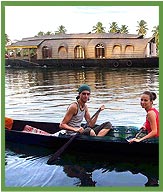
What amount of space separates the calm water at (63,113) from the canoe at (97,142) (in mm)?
86

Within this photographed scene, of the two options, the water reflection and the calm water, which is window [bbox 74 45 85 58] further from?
the water reflection

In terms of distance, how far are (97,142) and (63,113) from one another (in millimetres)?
2225

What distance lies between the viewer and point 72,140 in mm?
4398

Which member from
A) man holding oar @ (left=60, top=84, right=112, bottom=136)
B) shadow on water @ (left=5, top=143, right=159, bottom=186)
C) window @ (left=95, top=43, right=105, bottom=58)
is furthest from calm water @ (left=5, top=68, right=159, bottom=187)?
window @ (left=95, top=43, right=105, bottom=58)

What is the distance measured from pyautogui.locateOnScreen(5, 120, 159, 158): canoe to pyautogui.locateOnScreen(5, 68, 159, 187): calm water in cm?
9

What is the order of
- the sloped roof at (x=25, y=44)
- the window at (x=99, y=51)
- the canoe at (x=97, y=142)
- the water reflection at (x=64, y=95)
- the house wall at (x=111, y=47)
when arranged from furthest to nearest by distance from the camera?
the window at (x=99, y=51)
the house wall at (x=111, y=47)
the sloped roof at (x=25, y=44)
the water reflection at (x=64, y=95)
the canoe at (x=97, y=142)

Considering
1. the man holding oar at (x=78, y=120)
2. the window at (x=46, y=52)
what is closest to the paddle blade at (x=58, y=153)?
the man holding oar at (x=78, y=120)

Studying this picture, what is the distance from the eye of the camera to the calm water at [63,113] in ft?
12.7

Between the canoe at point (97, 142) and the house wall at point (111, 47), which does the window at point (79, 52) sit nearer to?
the house wall at point (111, 47)

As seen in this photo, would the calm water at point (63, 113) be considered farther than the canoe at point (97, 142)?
No

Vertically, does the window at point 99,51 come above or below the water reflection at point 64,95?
above

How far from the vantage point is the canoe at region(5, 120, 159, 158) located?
4138 millimetres

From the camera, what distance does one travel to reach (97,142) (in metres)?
4.34

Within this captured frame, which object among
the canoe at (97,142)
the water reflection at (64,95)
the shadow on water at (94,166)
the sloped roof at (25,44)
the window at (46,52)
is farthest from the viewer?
the window at (46,52)
